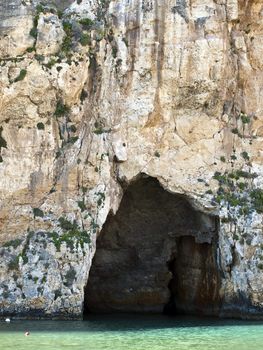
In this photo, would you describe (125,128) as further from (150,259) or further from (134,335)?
(134,335)

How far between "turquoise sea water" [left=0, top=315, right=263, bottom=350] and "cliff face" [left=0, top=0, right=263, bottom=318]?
119 inches

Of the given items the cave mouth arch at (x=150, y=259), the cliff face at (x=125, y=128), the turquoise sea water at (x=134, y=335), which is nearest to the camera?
the turquoise sea water at (x=134, y=335)

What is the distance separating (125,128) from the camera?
37719 mm

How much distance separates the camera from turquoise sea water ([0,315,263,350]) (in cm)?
2380

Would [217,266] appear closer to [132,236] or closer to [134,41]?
[132,236]

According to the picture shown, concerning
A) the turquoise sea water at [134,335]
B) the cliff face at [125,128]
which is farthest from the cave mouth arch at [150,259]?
the turquoise sea water at [134,335]

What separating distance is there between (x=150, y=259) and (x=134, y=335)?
599 inches

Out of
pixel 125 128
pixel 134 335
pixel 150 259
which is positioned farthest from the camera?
pixel 150 259

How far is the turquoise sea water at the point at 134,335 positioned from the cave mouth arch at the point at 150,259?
5990 millimetres

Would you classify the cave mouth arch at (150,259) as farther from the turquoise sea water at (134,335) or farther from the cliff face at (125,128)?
the turquoise sea water at (134,335)

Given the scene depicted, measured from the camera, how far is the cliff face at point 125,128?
116 feet

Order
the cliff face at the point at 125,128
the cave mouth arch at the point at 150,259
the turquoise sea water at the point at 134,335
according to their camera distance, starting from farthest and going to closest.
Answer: the cave mouth arch at the point at 150,259
the cliff face at the point at 125,128
the turquoise sea water at the point at 134,335

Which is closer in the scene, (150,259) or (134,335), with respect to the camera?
(134,335)

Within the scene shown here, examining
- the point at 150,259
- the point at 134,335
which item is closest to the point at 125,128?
the point at 150,259
